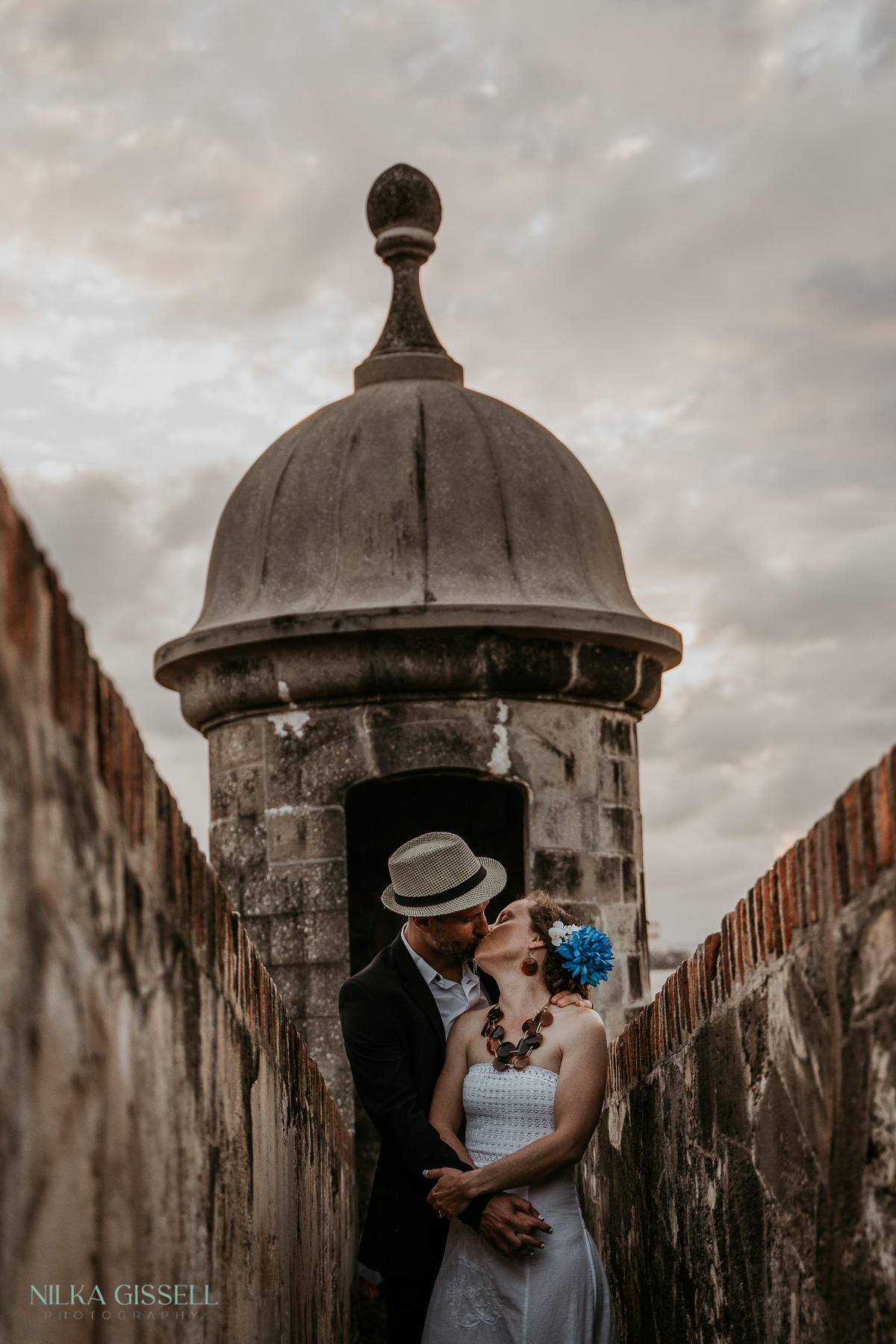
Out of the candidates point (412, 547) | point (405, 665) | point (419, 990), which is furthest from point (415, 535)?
point (419, 990)

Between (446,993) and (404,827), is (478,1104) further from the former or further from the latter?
(404,827)

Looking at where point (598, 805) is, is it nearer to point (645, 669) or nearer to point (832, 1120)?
point (645, 669)

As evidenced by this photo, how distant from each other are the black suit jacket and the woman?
3.7 inches

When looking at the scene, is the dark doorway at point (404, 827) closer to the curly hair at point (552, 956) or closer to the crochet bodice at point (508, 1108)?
the curly hair at point (552, 956)

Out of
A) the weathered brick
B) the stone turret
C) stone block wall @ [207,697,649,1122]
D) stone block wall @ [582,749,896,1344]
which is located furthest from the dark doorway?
the weathered brick

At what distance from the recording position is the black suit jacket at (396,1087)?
318 centimetres

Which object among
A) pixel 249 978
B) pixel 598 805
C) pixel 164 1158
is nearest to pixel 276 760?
pixel 598 805

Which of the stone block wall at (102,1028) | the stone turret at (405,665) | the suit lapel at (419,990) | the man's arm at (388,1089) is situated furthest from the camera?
the stone turret at (405,665)

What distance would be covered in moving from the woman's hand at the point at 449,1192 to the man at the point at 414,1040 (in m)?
0.02

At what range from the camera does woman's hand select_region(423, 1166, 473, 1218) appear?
301 centimetres

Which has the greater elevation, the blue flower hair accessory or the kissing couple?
the blue flower hair accessory

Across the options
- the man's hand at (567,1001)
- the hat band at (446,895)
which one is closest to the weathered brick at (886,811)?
the man's hand at (567,1001)

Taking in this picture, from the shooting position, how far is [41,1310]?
129 centimetres

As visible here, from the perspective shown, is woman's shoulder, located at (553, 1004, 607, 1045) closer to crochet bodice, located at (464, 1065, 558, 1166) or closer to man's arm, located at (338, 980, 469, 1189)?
crochet bodice, located at (464, 1065, 558, 1166)
